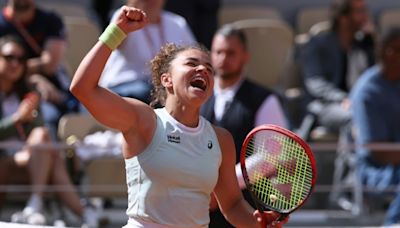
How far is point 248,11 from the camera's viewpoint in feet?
32.7

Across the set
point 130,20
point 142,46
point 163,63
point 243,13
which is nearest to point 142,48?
point 142,46

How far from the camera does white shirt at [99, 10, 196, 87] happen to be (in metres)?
7.31

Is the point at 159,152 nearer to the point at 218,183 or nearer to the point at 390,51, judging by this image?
the point at 218,183

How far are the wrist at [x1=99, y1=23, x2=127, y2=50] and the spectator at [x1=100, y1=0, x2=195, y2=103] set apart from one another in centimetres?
286

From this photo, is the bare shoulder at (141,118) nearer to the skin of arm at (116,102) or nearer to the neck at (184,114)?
the skin of arm at (116,102)

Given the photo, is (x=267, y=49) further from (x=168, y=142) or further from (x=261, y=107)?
(x=168, y=142)

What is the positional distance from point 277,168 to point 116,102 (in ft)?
2.82

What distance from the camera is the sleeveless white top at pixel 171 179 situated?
445 centimetres

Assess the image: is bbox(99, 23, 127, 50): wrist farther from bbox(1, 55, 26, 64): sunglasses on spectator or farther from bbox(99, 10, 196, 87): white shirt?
bbox(1, 55, 26, 64): sunglasses on spectator

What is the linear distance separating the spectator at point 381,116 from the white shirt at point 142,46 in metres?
1.54

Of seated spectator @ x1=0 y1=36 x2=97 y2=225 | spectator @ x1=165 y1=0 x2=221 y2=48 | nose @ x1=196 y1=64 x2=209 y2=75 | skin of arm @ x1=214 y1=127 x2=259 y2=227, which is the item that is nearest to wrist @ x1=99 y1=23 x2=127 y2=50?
→ nose @ x1=196 y1=64 x2=209 y2=75

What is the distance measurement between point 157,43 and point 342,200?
211cm

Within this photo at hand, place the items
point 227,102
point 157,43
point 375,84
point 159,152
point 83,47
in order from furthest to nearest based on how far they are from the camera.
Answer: point 83,47 → point 375,84 → point 157,43 → point 227,102 → point 159,152

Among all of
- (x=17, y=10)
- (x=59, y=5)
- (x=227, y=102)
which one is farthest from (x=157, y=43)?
(x=59, y=5)
